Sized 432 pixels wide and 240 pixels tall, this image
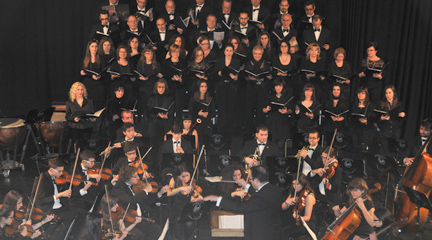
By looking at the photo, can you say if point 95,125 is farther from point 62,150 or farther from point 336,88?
point 336,88

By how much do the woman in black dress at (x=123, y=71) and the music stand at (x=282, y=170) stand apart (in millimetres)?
2887

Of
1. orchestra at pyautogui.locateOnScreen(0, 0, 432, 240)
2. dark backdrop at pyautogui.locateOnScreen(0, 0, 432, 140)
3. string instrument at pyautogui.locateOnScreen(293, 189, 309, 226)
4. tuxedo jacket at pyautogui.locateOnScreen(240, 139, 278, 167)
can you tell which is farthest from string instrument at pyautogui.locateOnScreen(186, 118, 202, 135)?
dark backdrop at pyautogui.locateOnScreen(0, 0, 432, 140)

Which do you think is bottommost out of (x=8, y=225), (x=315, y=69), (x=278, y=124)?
(x=8, y=225)

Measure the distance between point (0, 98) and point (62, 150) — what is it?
1.98 metres

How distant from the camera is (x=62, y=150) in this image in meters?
9.16

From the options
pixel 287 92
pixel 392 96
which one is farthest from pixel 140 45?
pixel 392 96

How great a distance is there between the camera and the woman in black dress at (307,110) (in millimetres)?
8320

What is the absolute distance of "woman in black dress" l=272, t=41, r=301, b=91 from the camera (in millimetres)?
8719

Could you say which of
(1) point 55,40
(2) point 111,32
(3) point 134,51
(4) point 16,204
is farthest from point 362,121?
(1) point 55,40

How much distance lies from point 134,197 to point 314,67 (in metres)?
3.80

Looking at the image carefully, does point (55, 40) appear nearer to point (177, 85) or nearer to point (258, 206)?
point (177, 85)

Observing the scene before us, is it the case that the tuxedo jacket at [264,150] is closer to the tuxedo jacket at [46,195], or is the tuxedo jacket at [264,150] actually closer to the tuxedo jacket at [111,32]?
the tuxedo jacket at [46,195]

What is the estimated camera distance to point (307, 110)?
8305mm

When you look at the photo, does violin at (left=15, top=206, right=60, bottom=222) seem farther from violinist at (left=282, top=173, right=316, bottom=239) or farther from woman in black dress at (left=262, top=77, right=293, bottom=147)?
woman in black dress at (left=262, top=77, right=293, bottom=147)
